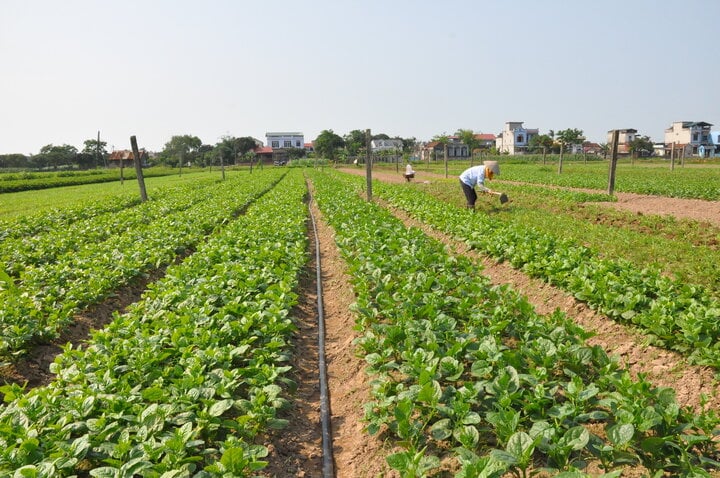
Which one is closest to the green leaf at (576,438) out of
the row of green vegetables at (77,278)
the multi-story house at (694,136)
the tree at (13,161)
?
the row of green vegetables at (77,278)

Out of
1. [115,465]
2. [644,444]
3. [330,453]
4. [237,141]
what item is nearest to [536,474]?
[644,444]

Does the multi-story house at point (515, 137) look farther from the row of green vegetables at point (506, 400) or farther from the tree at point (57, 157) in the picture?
the row of green vegetables at point (506, 400)

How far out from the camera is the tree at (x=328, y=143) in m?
91.8

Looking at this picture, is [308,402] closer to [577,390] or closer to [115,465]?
[115,465]

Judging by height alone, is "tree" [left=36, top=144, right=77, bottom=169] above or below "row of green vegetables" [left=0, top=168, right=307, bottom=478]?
above

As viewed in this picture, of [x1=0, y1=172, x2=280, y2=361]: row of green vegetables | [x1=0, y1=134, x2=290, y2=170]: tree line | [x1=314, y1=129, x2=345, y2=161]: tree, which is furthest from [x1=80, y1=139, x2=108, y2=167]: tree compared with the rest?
[x1=0, y1=172, x2=280, y2=361]: row of green vegetables

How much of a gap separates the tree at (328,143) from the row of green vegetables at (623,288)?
8374 centimetres

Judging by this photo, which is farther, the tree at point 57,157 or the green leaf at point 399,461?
the tree at point 57,157

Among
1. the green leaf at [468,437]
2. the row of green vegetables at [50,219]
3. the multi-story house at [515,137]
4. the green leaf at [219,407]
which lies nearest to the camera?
the green leaf at [468,437]

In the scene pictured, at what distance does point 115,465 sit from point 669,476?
139 inches

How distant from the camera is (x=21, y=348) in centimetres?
532

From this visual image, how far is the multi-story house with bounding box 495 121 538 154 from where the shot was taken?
98406 mm

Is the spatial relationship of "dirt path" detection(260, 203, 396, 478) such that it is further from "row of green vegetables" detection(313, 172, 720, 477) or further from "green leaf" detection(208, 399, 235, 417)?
"green leaf" detection(208, 399, 235, 417)

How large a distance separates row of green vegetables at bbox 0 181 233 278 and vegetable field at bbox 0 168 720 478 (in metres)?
1.96
